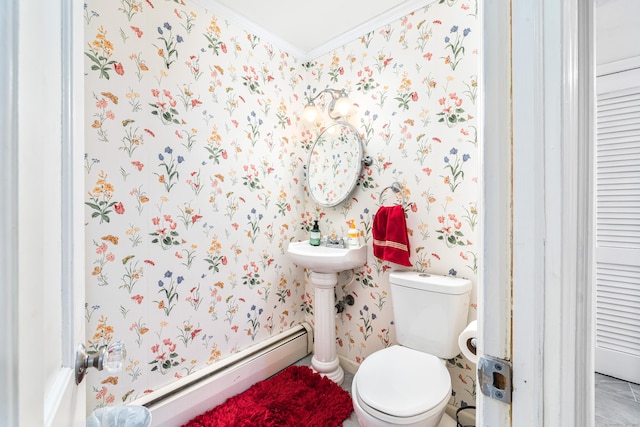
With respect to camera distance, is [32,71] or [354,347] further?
[354,347]

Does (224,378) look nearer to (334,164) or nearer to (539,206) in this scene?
(334,164)

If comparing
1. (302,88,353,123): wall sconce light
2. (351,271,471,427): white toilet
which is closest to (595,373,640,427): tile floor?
(351,271,471,427): white toilet

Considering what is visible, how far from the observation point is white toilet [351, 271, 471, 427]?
1.07 metres

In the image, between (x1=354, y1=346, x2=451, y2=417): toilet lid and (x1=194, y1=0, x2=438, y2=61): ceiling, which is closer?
(x1=354, y1=346, x2=451, y2=417): toilet lid

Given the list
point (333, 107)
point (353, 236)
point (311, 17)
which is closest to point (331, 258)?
point (353, 236)

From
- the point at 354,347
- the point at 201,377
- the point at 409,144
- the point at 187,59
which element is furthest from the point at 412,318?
the point at 187,59

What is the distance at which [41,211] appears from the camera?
0.33m

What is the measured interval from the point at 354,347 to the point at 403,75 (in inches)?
69.2

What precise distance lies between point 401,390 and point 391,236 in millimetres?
754

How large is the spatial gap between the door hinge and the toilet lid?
75 cm

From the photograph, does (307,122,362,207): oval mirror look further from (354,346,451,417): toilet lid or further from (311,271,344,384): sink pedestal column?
(354,346,451,417): toilet lid

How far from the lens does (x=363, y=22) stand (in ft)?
5.94
